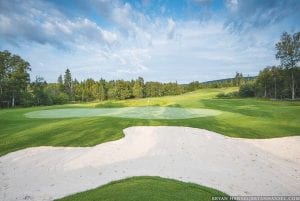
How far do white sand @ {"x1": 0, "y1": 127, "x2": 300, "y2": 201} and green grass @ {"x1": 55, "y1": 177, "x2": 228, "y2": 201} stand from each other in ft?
2.82

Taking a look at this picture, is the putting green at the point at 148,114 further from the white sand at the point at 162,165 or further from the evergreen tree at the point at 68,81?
the evergreen tree at the point at 68,81

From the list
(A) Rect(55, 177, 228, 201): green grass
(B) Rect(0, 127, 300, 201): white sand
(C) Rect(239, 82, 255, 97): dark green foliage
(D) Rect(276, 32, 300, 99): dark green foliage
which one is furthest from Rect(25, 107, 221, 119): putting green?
(C) Rect(239, 82, 255, 97): dark green foliage

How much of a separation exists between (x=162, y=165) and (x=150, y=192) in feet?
13.1

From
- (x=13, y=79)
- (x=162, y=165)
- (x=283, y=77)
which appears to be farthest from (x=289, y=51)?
(x=13, y=79)

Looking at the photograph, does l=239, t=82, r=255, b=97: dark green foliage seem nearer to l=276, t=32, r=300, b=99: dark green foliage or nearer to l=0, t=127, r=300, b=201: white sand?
l=276, t=32, r=300, b=99: dark green foliage

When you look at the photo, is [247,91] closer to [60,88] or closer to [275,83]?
[275,83]

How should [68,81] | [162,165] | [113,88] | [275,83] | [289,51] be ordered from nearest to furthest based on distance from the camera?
1. [162,165]
2. [289,51]
3. [275,83]
4. [113,88]
5. [68,81]

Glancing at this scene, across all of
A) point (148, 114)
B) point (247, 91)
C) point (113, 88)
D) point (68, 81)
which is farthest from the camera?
point (68, 81)

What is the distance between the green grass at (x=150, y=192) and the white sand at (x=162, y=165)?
2.82ft

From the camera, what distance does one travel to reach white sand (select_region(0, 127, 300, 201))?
9020 mm

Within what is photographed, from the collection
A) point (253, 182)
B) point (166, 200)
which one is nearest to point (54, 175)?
point (166, 200)

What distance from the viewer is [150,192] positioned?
7.43m

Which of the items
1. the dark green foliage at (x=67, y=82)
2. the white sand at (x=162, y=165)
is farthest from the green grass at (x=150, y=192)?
the dark green foliage at (x=67, y=82)

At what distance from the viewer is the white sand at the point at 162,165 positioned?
9020 mm
